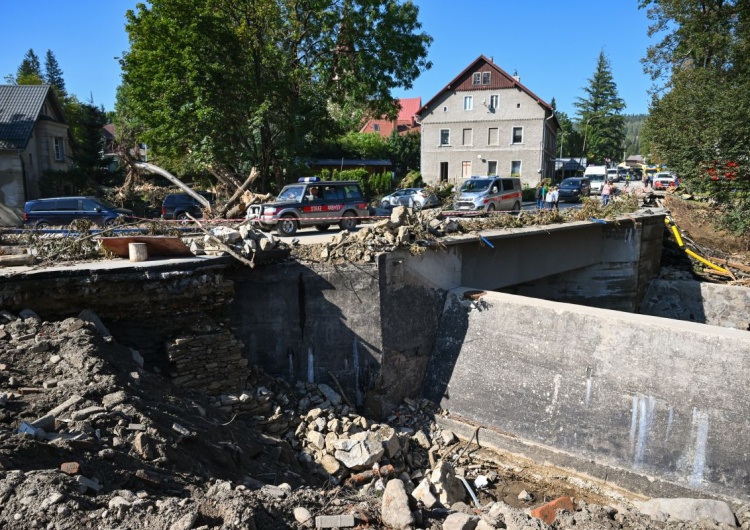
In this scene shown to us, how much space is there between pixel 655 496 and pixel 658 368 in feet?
7.12

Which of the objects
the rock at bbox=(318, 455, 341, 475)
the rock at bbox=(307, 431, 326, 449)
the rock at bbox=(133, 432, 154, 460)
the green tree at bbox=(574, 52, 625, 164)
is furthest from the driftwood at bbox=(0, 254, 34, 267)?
the green tree at bbox=(574, 52, 625, 164)

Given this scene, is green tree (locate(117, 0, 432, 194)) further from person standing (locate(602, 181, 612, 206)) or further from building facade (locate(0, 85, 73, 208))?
person standing (locate(602, 181, 612, 206))

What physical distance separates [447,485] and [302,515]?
12.8ft

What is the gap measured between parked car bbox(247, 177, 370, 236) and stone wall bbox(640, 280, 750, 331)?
11.5m

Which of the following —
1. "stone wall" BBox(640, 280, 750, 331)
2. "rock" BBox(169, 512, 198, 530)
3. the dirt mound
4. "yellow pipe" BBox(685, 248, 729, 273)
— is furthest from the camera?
the dirt mound

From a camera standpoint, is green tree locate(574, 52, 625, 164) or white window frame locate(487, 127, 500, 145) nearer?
white window frame locate(487, 127, 500, 145)

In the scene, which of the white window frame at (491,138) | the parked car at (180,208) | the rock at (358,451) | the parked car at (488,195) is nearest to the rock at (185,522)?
the rock at (358,451)

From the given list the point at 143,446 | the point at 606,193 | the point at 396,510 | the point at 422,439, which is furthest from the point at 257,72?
the point at 396,510

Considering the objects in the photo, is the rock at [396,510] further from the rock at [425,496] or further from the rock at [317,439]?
the rock at [317,439]

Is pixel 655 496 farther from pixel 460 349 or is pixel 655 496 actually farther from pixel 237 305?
pixel 237 305

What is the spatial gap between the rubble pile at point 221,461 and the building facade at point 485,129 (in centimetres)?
3381

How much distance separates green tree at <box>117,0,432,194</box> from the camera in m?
21.5

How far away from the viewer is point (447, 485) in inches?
336

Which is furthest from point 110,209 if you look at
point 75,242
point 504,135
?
point 504,135
